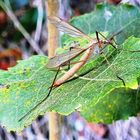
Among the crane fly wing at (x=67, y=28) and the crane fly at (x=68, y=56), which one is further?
the crane fly wing at (x=67, y=28)

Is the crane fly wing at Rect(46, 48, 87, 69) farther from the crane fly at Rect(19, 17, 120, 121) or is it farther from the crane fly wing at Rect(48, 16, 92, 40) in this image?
the crane fly wing at Rect(48, 16, 92, 40)

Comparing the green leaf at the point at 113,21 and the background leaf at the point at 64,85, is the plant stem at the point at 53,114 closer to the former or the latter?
the background leaf at the point at 64,85

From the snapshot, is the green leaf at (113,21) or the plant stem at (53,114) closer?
the plant stem at (53,114)

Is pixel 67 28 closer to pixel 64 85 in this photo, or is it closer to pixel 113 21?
pixel 64 85

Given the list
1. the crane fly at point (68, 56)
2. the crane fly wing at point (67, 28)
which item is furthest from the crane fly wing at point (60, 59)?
the crane fly wing at point (67, 28)

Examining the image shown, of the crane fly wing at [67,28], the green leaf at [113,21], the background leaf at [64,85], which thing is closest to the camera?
the background leaf at [64,85]

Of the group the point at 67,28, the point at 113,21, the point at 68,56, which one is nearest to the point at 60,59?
the point at 68,56

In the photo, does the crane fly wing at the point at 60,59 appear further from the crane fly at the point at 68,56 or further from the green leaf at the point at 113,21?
the green leaf at the point at 113,21

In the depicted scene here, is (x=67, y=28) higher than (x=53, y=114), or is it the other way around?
(x=67, y=28)

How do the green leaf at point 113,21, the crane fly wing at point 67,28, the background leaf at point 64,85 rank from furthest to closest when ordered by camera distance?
1. the green leaf at point 113,21
2. the crane fly wing at point 67,28
3. the background leaf at point 64,85

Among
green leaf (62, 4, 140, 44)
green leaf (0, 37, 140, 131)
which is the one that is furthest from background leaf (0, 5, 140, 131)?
green leaf (62, 4, 140, 44)

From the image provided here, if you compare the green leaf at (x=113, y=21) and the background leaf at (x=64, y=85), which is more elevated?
the green leaf at (x=113, y=21)

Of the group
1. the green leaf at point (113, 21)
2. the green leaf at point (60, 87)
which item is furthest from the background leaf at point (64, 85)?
the green leaf at point (113, 21)
